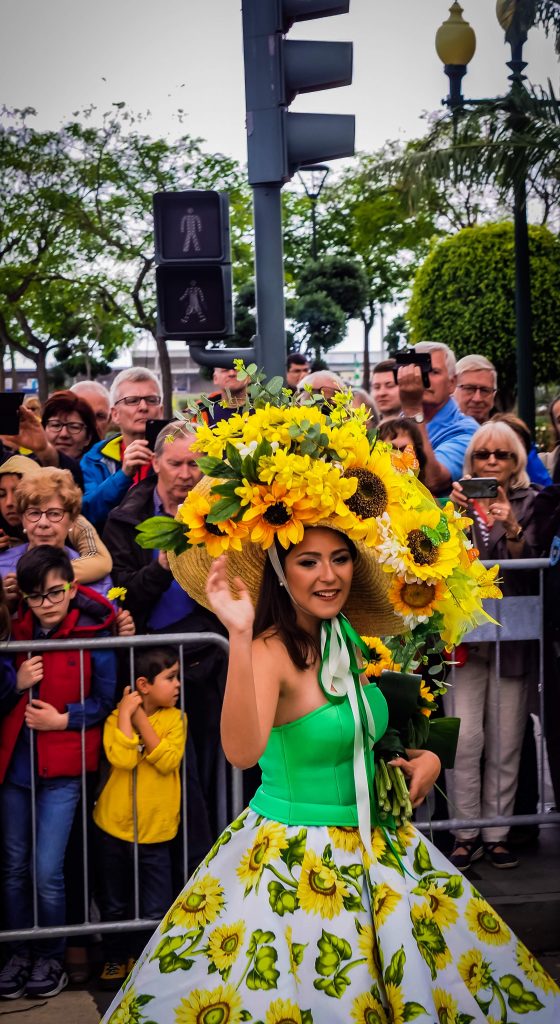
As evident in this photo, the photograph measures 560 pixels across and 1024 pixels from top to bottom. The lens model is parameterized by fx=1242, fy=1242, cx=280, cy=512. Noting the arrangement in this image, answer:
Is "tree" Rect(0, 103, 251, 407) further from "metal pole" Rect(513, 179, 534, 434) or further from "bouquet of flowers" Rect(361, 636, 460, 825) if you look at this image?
"bouquet of flowers" Rect(361, 636, 460, 825)

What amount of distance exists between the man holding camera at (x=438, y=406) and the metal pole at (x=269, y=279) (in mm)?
1021

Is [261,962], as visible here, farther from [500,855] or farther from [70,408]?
[70,408]

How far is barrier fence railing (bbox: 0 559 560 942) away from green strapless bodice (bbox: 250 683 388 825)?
3.80 ft

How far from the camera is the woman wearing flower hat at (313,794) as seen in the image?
2.85 meters

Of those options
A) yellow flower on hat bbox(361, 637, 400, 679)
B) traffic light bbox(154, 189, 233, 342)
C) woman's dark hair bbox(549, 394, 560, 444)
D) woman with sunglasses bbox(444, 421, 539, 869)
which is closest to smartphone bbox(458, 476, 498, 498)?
woman with sunglasses bbox(444, 421, 539, 869)

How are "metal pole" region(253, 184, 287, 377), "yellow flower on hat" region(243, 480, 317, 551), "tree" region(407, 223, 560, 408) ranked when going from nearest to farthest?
"yellow flower on hat" region(243, 480, 317, 551), "metal pole" region(253, 184, 287, 377), "tree" region(407, 223, 560, 408)

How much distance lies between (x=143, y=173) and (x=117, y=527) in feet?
70.5

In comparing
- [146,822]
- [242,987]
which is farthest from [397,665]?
[146,822]

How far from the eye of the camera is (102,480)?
6.21 metres

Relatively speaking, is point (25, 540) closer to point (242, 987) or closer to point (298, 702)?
point (298, 702)

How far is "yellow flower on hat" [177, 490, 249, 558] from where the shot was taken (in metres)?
2.98

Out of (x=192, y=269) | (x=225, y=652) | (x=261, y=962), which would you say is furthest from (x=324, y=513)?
Answer: (x=192, y=269)

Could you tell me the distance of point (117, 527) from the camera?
17.1 ft

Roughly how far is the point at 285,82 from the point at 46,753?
2939mm
